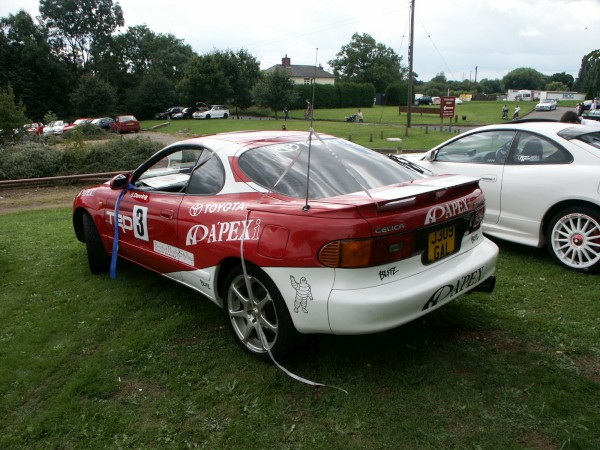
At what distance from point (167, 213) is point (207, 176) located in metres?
0.48

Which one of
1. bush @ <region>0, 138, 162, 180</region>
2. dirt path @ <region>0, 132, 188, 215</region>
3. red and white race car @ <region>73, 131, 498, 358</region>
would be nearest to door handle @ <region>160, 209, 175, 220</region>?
red and white race car @ <region>73, 131, 498, 358</region>

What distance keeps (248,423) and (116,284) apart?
2.66 m

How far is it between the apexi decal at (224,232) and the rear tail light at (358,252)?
53 centimetres

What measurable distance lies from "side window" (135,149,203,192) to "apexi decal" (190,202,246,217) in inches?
14.3

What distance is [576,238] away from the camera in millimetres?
4520

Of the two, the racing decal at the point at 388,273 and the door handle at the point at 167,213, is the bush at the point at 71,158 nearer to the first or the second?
the door handle at the point at 167,213

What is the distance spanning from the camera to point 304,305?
2.66 metres

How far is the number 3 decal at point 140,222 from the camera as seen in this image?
13.0 ft

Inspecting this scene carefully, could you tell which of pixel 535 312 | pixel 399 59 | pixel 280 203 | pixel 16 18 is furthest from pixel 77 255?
pixel 399 59

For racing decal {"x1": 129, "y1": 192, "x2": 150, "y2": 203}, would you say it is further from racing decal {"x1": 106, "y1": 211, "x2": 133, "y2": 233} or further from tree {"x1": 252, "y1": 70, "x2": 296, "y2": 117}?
tree {"x1": 252, "y1": 70, "x2": 296, "y2": 117}

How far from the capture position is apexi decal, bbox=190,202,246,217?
3103mm

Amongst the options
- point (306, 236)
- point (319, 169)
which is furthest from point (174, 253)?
point (306, 236)

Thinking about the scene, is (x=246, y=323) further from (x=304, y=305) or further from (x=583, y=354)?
(x=583, y=354)

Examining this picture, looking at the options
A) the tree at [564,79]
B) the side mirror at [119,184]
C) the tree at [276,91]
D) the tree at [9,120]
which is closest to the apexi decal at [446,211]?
the side mirror at [119,184]
